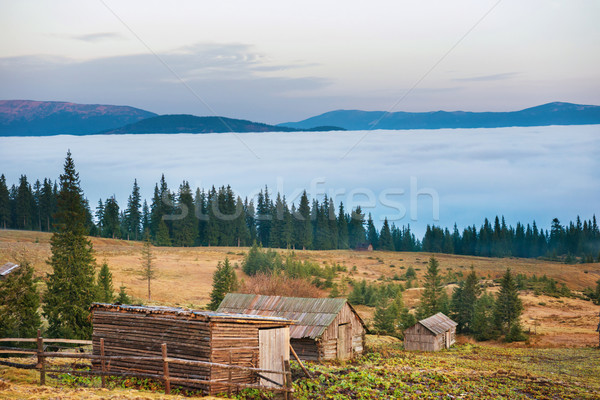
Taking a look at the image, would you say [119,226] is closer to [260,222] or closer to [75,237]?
[260,222]

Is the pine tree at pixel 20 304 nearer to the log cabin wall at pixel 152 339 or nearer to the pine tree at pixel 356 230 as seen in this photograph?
the log cabin wall at pixel 152 339

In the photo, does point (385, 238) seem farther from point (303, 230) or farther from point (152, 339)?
point (152, 339)

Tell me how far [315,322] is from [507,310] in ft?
105

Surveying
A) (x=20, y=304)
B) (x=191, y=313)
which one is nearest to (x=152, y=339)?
(x=191, y=313)

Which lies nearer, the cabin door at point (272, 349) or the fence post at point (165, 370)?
the fence post at point (165, 370)

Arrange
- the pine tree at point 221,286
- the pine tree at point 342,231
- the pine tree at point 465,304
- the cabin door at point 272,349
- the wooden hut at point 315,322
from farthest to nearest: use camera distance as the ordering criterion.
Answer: the pine tree at point 342,231 < the pine tree at point 465,304 < the pine tree at point 221,286 < the wooden hut at point 315,322 < the cabin door at point 272,349

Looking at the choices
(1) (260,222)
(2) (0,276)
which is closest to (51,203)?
(1) (260,222)

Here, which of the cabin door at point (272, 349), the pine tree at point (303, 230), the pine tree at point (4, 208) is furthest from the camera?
the pine tree at point (303, 230)

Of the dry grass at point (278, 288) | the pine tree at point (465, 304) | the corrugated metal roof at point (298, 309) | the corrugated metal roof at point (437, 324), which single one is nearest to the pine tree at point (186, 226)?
the dry grass at point (278, 288)

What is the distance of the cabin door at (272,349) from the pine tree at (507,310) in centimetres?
4355

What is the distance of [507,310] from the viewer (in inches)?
2344

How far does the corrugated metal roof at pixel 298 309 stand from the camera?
36.2 m

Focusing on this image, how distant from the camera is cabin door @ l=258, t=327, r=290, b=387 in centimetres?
2184

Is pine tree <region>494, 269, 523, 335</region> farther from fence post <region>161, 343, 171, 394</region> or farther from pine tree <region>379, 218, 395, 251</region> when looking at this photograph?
pine tree <region>379, 218, 395, 251</region>
